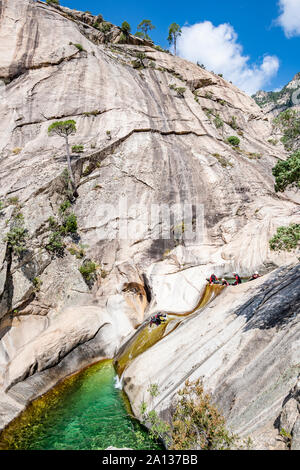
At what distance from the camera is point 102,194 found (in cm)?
3312

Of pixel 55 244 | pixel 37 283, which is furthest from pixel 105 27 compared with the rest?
pixel 37 283

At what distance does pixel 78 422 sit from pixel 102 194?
24.8m

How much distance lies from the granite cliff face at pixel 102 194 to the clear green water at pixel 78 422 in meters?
1.23

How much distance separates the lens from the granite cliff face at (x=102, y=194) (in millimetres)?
22703

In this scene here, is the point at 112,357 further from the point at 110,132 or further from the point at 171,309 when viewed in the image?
the point at 110,132

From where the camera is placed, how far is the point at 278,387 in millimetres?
9602

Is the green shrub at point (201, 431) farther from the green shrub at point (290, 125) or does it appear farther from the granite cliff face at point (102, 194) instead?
the green shrub at point (290, 125)

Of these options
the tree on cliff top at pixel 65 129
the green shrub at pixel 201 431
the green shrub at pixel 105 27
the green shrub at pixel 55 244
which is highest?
the green shrub at pixel 105 27

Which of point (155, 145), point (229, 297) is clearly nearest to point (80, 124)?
point (155, 145)

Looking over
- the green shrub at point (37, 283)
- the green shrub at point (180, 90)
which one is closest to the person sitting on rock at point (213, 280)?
the green shrub at point (37, 283)

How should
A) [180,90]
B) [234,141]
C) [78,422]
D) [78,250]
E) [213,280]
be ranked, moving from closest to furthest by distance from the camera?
[78,422] < [213,280] < [78,250] < [234,141] < [180,90]

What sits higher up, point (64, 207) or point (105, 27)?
point (105, 27)

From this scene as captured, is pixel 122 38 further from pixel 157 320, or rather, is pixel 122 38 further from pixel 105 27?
pixel 157 320

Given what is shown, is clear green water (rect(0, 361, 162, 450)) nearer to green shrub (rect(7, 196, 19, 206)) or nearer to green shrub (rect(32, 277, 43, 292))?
green shrub (rect(32, 277, 43, 292))
